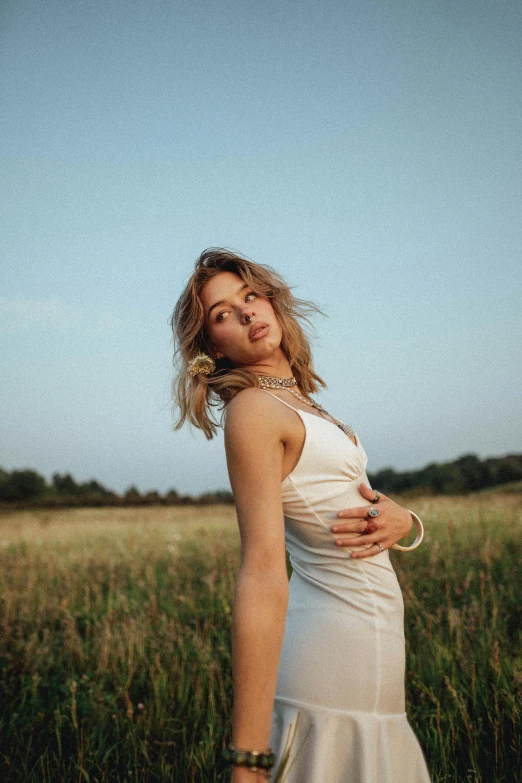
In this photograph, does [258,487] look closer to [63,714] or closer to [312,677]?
[312,677]

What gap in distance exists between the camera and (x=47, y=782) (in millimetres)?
2891

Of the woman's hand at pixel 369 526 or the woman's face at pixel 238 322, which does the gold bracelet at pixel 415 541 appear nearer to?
the woman's hand at pixel 369 526

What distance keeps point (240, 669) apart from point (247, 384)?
1.00m

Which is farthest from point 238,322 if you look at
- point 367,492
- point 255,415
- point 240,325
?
point 367,492

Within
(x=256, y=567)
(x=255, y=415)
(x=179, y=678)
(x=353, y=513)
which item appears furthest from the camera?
(x=179, y=678)

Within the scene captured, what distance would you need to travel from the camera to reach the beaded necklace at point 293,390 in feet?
7.20

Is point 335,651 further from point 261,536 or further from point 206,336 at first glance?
point 206,336

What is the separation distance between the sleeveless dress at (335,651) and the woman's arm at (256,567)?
0.55 ft

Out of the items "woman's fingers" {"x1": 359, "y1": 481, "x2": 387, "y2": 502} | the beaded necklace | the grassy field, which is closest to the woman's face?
the beaded necklace

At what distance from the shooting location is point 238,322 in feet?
7.37

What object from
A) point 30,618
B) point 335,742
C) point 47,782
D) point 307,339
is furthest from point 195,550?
point 335,742

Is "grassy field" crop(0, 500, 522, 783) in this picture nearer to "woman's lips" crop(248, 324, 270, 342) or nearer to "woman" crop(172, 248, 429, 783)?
"woman" crop(172, 248, 429, 783)

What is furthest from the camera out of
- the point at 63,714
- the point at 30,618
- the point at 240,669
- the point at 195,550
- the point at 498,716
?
the point at 195,550

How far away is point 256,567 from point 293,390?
0.87m
